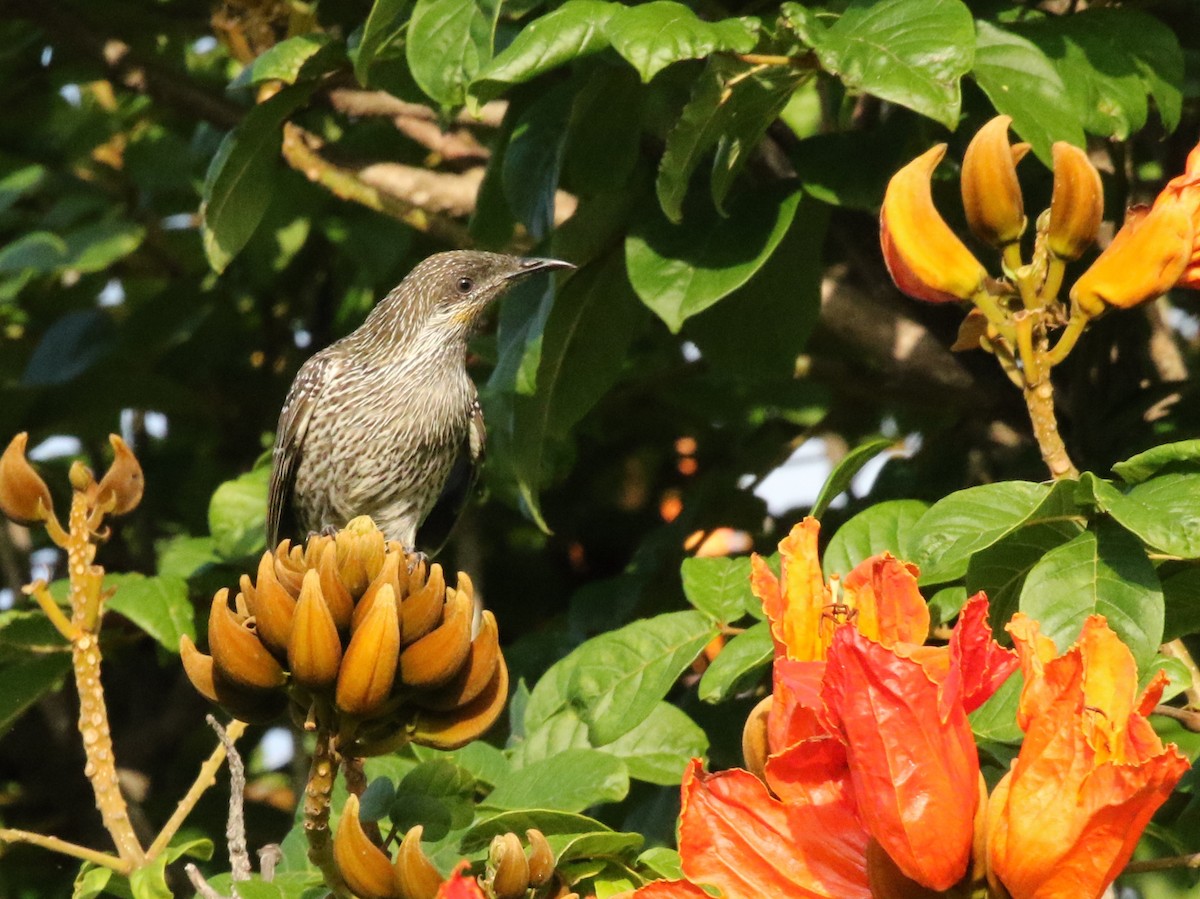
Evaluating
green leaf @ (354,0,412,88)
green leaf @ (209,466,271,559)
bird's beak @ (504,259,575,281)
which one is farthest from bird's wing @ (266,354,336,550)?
green leaf @ (354,0,412,88)

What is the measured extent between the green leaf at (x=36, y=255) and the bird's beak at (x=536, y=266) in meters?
1.17

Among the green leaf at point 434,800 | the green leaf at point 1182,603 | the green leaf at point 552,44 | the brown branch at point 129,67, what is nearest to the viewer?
the green leaf at point 434,800

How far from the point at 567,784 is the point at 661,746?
0.36 m

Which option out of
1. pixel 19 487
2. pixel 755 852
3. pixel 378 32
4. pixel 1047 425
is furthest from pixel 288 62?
Result: pixel 755 852

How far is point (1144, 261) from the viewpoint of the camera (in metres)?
2.00

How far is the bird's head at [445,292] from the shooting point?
4.54 metres

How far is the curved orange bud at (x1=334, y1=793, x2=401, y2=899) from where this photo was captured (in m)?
1.82

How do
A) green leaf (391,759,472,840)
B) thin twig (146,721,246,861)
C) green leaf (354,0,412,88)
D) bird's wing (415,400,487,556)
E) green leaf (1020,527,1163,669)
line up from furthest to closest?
bird's wing (415,400,487,556) → green leaf (354,0,412,88) → thin twig (146,721,246,861) → green leaf (391,759,472,840) → green leaf (1020,527,1163,669)

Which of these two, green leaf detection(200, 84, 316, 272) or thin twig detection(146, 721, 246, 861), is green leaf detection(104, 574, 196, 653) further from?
thin twig detection(146, 721, 246, 861)

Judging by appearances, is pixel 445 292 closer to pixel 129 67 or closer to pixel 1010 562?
pixel 129 67

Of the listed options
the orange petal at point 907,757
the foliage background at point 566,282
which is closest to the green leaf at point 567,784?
the foliage background at point 566,282

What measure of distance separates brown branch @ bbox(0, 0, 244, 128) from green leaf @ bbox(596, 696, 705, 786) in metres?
2.32

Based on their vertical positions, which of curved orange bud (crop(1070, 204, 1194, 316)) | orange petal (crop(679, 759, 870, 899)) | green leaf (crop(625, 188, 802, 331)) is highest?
curved orange bud (crop(1070, 204, 1194, 316))

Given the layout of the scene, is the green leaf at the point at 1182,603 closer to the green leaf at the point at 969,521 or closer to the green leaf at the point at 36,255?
the green leaf at the point at 969,521
